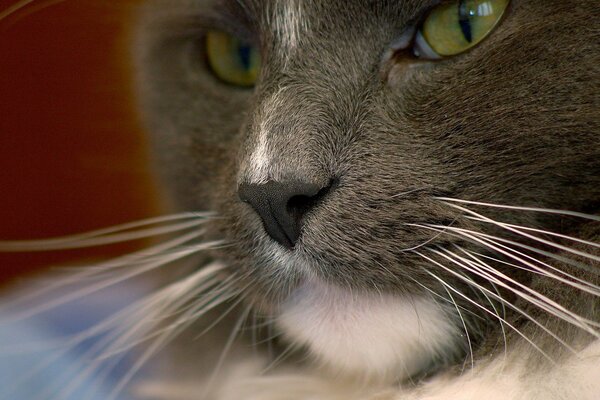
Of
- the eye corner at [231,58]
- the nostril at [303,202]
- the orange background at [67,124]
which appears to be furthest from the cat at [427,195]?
the orange background at [67,124]

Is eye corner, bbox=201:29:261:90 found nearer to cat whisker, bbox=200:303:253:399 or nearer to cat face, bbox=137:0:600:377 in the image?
cat face, bbox=137:0:600:377

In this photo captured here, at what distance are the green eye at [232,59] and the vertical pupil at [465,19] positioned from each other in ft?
1.05

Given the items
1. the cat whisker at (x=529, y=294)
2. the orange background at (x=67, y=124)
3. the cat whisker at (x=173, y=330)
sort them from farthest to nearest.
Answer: the orange background at (x=67, y=124) < the cat whisker at (x=173, y=330) < the cat whisker at (x=529, y=294)

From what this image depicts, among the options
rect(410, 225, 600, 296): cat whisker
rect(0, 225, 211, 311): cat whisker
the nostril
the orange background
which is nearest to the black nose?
the nostril

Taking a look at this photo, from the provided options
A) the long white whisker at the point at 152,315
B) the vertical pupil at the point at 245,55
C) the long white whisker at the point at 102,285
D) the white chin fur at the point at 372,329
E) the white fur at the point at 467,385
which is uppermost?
the vertical pupil at the point at 245,55

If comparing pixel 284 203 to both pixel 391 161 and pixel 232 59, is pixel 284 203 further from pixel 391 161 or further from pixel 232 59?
pixel 232 59

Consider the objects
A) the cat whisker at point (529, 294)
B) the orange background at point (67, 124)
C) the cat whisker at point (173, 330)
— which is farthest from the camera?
the orange background at point (67, 124)

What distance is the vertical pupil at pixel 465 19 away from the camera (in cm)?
84

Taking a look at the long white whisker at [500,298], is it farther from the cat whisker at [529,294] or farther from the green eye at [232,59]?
the green eye at [232,59]

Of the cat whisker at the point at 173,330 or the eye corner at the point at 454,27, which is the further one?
the cat whisker at the point at 173,330

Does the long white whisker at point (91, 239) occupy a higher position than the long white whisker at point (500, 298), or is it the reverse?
the long white whisker at point (91, 239)

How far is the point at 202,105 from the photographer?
1148 millimetres

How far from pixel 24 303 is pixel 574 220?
33.5 inches

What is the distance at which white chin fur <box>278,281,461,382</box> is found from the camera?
2.77ft
